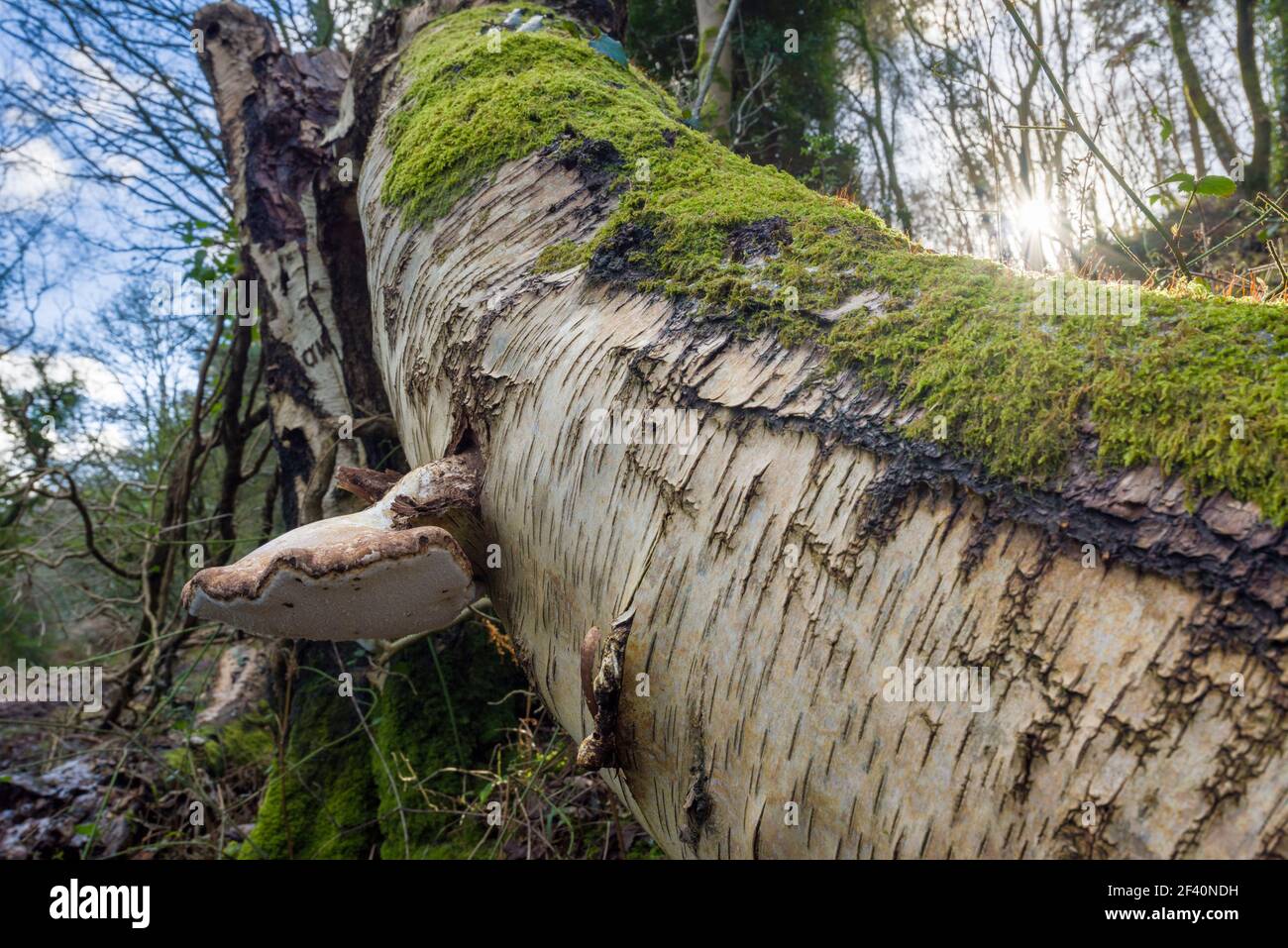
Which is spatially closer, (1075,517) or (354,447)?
(1075,517)

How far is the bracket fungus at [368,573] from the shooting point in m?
1.31

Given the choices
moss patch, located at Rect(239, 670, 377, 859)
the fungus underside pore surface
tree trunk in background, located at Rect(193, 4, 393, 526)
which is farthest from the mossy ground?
the fungus underside pore surface

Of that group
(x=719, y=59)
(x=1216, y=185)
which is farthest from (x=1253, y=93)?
(x=1216, y=185)

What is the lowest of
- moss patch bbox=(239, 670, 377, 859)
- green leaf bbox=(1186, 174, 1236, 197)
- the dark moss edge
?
moss patch bbox=(239, 670, 377, 859)

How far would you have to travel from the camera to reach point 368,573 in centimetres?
132

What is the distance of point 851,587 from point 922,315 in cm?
43

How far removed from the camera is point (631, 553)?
3.85ft

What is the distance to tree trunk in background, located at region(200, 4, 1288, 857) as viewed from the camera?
0.69 m

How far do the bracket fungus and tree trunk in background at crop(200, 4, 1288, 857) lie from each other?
0.12m

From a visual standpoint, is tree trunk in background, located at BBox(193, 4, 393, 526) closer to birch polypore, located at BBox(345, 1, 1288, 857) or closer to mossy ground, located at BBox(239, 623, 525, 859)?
mossy ground, located at BBox(239, 623, 525, 859)

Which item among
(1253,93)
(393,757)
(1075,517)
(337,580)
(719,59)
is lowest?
(393,757)

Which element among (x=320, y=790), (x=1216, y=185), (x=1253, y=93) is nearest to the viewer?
(x=1216, y=185)

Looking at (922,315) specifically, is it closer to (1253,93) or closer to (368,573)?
(368,573)
